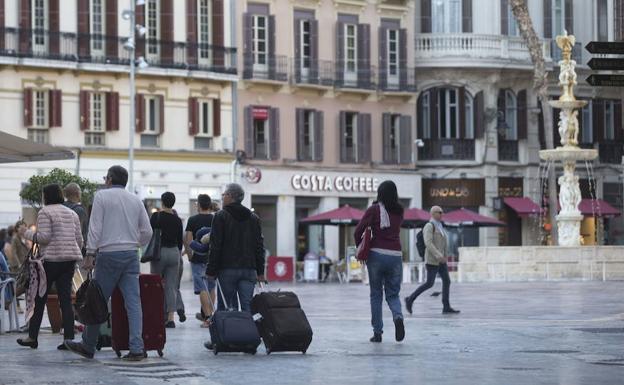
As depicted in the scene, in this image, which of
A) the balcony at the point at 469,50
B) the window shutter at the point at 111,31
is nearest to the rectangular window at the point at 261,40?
the window shutter at the point at 111,31

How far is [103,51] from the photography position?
60969 mm

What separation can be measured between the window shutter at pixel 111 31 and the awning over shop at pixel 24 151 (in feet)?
123

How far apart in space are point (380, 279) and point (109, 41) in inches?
1591

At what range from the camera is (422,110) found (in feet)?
234

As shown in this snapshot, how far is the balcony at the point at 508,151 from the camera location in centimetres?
7112

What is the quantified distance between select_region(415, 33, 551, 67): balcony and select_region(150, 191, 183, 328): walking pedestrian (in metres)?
45.5

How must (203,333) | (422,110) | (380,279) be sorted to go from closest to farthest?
(380,279) → (203,333) → (422,110)

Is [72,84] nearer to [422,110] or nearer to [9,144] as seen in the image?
[422,110]

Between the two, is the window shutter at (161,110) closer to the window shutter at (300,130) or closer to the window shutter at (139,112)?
the window shutter at (139,112)

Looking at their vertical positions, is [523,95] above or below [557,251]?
above

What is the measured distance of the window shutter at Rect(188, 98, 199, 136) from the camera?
208 ft

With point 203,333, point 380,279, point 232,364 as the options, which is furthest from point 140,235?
point 203,333

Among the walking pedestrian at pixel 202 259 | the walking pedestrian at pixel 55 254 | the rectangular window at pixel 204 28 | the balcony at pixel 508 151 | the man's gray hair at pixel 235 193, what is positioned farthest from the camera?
the balcony at pixel 508 151

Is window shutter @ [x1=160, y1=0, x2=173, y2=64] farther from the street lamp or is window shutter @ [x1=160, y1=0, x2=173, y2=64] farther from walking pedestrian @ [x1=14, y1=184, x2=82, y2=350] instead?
walking pedestrian @ [x1=14, y1=184, x2=82, y2=350]
